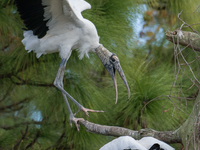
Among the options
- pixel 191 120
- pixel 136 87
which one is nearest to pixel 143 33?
pixel 136 87

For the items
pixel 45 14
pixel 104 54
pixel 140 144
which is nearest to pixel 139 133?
pixel 140 144

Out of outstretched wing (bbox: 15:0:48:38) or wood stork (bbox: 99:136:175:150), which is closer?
wood stork (bbox: 99:136:175:150)

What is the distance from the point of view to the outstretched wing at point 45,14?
3.26 ft

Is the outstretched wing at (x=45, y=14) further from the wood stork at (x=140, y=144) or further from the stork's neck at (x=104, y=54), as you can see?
the wood stork at (x=140, y=144)

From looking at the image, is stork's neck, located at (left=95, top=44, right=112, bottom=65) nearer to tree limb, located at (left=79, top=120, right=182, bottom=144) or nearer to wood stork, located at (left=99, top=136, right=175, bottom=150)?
tree limb, located at (left=79, top=120, right=182, bottom=144)

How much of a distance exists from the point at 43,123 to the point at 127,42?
0.50 m

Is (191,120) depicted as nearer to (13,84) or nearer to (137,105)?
(137,105)

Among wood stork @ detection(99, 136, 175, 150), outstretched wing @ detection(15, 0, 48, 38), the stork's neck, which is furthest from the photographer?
the stork's neck

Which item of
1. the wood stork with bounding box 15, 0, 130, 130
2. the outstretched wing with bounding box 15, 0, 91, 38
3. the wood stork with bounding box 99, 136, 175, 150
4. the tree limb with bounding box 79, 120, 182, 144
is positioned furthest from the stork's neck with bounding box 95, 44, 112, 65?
the wood stork with bounding box 99, 136, 175, 150

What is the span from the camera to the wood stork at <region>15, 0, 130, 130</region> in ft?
3.37

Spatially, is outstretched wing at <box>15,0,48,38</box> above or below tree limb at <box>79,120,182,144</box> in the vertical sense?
above

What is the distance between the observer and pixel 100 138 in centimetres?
133

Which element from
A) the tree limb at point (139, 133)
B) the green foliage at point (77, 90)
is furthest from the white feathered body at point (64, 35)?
the tree limb at point (139, 133)

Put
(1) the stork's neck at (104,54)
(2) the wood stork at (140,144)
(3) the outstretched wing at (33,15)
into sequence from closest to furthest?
(2) the wood stork at (140,144), (3) the outstretched wing at (33,15), (1) the stork's neck at (104,54)
